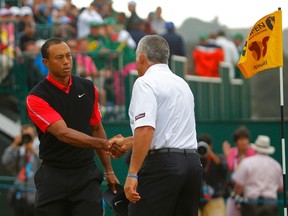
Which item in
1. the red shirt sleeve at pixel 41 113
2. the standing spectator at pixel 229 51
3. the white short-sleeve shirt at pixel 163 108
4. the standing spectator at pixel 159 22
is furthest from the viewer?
the standing spectator at pixel 159 22

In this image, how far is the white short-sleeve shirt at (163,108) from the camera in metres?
8.55

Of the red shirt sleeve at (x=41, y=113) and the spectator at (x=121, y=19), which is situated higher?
the spectator at (x=121, y=19)

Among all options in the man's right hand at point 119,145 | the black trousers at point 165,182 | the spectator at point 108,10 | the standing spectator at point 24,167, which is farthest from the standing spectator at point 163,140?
the spectator at point 108,10

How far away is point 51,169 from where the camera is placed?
374 inches

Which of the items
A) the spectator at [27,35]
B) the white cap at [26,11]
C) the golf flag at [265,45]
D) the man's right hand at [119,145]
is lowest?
the man's right hand at [119,145]

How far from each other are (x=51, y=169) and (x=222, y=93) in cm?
1059

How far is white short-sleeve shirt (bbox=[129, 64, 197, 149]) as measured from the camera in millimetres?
8555

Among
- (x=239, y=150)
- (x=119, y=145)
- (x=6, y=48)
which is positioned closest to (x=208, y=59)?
(x=6, y=48)

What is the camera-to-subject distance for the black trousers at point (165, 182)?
8.70 meters

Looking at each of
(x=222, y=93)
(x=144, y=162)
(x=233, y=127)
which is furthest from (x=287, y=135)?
(x=144, y=162)

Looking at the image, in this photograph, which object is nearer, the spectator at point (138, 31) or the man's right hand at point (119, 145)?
the man's right hand at point (119, 145)

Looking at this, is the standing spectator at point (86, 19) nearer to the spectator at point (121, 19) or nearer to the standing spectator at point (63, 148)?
the spectator at point (121, 19)

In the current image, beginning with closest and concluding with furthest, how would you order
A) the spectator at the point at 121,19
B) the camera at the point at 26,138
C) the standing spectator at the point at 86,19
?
the camera at the point at 26,138 < the standing spectator at the point at 86,19 < the spectator at the point at 121,19

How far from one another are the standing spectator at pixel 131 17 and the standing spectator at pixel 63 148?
458 inches
